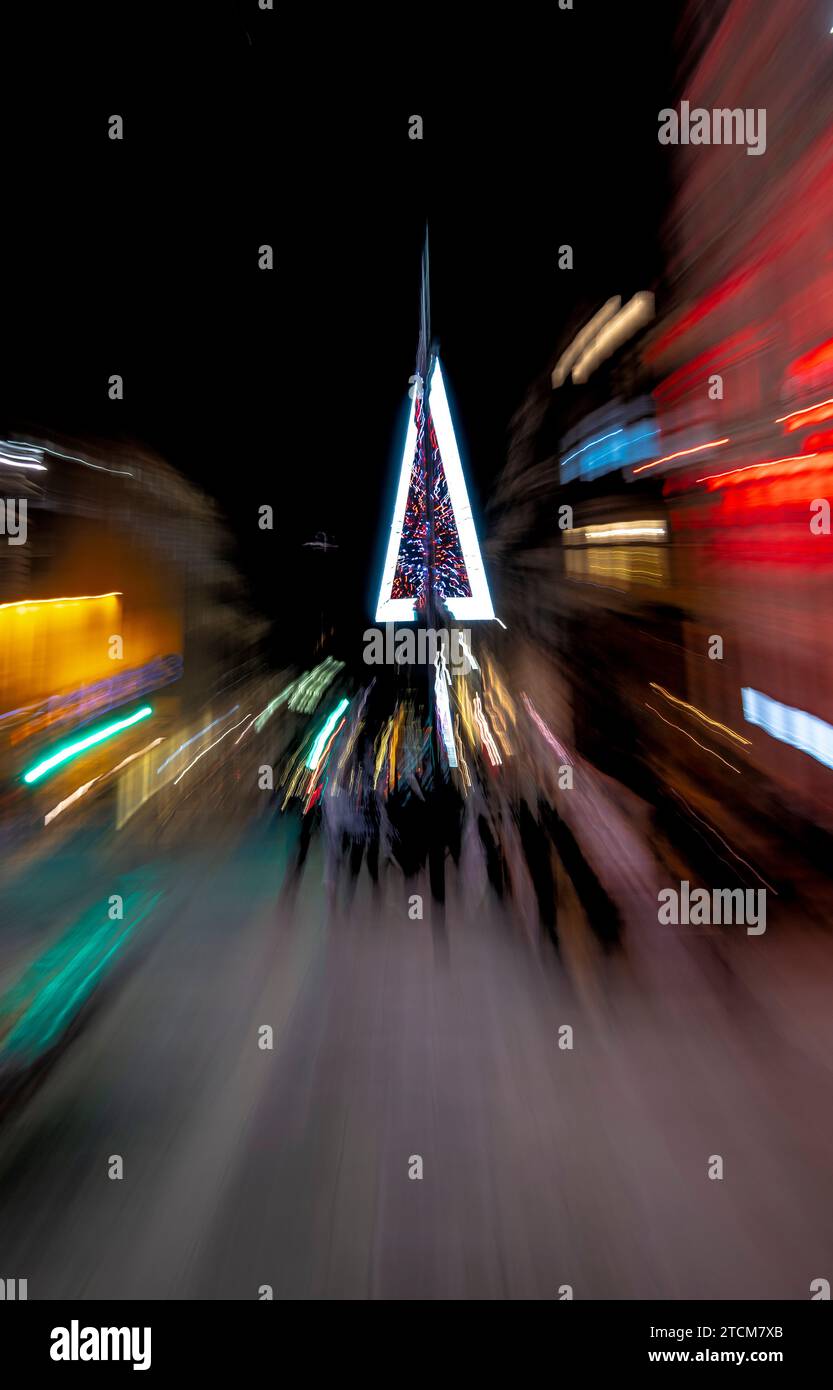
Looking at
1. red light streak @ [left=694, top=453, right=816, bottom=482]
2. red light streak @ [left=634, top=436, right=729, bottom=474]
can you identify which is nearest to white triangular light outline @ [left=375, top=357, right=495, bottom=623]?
red light streak @ [left=634, top=436, right=729, bottom=474]

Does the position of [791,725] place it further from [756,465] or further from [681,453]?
[681,453]

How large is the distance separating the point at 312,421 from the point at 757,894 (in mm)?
6631

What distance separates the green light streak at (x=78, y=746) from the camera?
4.70m

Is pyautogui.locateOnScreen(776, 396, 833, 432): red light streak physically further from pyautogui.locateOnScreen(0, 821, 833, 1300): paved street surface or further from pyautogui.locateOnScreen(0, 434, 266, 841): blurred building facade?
pyautogui.locateOnScreen(0, 434, 266, 841): blurred building facade

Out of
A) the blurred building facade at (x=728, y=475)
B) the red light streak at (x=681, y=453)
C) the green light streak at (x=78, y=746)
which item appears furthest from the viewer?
the green light streak at (x=78, y=746)

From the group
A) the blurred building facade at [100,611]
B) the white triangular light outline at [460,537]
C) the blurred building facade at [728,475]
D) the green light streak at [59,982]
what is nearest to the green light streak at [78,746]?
the blurred building facade at [100,611]

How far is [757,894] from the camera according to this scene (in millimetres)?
2865

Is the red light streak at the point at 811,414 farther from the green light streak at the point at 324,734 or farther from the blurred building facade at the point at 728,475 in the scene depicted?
the green light streak at the point at 324,734

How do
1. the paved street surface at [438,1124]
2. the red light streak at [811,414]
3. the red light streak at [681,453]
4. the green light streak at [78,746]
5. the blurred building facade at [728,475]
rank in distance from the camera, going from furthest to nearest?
the green light streak at [78,746] → the red light streak at [681,453] → the blurred building facade at [728,475] → the red light streak at [811,414] → the paved street surface at [438,1124]

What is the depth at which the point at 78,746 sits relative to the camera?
523cm

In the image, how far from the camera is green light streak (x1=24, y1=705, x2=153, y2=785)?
4.70 m

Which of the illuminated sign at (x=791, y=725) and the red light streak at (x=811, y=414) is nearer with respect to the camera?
the red light streak at (x=811, y=414)

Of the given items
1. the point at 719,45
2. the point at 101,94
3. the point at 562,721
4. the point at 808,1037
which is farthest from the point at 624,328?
the point at 808,1037
